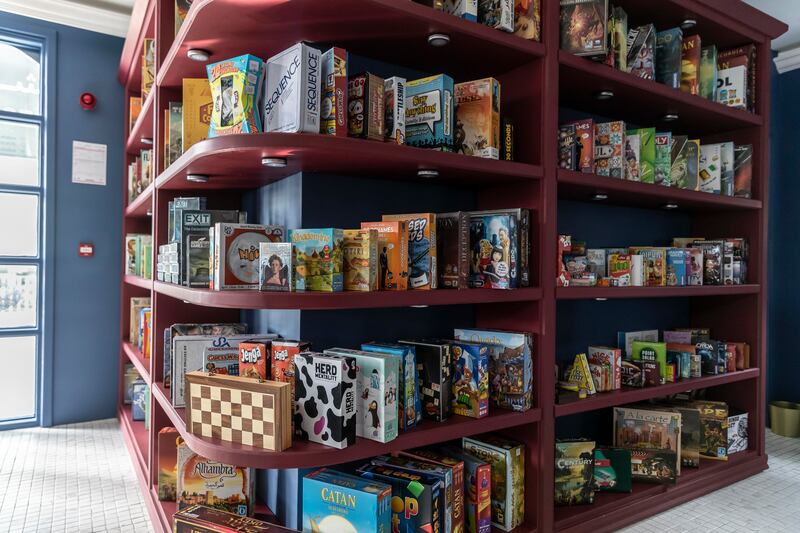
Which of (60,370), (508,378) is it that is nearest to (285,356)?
(508,378)

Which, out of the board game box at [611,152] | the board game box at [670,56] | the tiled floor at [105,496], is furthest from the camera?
the board game box at [670,56]

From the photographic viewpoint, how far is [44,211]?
10.9ft

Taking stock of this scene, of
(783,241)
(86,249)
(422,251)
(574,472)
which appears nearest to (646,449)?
(574,472)

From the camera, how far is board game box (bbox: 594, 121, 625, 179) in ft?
7.40

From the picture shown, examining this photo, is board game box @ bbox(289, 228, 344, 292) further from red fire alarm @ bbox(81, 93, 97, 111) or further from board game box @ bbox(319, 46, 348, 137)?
red fire alarm @ bbox(81, 93, 97, 111)

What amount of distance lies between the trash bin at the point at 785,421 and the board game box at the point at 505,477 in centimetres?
253

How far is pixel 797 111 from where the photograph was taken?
3760mm

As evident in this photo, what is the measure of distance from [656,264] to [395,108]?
1.57 meters

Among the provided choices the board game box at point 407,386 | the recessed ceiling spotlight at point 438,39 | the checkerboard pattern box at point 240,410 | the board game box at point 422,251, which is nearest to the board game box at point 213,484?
the checkerboard pattern box at point 240,410

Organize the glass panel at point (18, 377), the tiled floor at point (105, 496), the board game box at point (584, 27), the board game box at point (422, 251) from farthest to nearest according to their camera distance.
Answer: the glass panel at point (18, 377), the tiled floor at point (105, 496), the board game box at point (584, 27), the board game box at point (422, 251)

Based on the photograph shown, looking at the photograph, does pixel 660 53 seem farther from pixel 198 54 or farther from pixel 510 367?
pixel 198 54

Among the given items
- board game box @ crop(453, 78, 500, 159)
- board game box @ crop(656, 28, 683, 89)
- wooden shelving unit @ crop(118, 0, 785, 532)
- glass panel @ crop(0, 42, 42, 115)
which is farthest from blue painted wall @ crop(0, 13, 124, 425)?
board game box @ crop(656, 28, 683, 89)

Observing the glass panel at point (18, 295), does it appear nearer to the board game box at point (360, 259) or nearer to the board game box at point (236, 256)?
the board game box at point (236, 256)

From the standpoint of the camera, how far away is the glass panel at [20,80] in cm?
340
